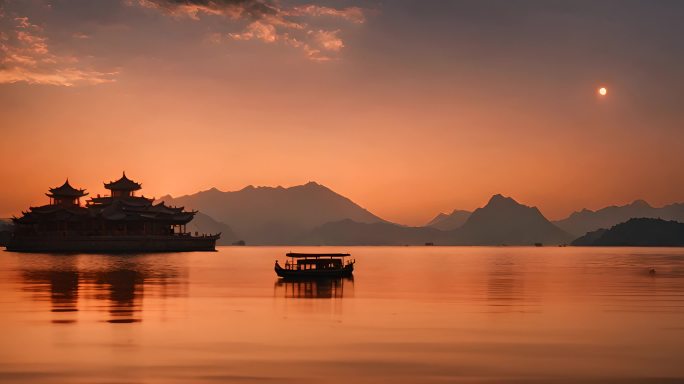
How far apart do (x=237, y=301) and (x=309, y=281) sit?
23.3 metres

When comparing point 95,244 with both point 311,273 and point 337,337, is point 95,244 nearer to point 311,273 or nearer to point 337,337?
point 311,273

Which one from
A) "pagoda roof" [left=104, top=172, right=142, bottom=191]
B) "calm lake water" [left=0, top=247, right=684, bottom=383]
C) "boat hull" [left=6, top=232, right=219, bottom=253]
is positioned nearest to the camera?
"calm lake water" [left=0, top=247, right=684, bottom=383]

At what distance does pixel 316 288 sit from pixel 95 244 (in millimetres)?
115508

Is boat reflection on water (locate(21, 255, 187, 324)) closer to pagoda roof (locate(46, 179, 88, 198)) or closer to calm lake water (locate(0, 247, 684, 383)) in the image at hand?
calm lake water (locate(0, 247, 684, 383))

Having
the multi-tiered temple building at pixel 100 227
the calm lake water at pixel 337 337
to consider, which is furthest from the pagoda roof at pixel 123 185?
the calm lake water at pixel 337 337

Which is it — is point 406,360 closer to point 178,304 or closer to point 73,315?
point 73,315

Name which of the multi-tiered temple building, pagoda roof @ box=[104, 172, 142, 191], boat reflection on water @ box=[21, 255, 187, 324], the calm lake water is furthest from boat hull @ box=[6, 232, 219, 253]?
the calm lake water

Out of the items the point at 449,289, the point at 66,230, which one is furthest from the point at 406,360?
the point at 66,230

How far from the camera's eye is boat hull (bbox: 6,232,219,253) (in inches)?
6378

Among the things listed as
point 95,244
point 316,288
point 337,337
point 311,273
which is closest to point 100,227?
point 95,244

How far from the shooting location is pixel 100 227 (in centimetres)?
16625

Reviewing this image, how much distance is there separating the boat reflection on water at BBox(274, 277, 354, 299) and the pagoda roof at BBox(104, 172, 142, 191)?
4691 inches

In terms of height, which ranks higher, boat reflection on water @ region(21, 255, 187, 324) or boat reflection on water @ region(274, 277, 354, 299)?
boat reflection on water @ region(21, 255, 187, 324)

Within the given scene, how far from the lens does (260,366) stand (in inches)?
917
